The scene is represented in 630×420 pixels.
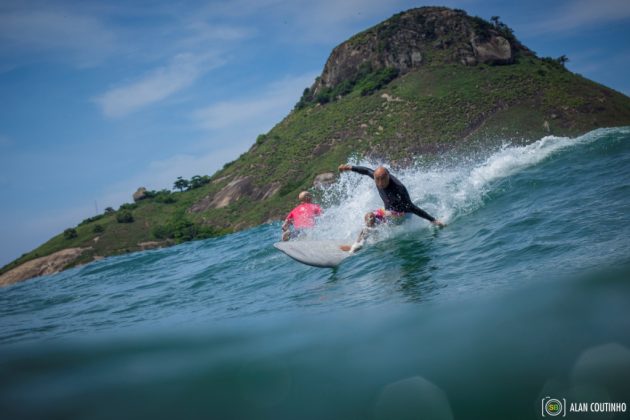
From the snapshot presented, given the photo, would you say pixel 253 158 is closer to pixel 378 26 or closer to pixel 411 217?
pixel 378 26

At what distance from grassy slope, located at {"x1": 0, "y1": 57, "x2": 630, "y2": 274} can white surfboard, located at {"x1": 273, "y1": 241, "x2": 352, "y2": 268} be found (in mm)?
46722

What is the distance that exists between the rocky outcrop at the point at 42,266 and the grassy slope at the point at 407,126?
201 cm

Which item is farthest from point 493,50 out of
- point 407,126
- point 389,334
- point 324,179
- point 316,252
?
point 389,334

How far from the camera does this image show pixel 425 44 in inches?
3083

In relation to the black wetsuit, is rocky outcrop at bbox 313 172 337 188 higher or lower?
higher

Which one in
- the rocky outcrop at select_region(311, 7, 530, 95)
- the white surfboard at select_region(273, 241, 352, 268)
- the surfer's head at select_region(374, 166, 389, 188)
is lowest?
the white surfboard at select_region(273, 241, 352, 268)

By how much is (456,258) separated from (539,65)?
78.5 m

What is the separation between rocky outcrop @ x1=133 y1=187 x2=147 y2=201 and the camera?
270 ft

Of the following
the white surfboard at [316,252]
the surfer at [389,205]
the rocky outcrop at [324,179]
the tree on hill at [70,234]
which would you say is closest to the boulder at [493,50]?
the rocky outcrop at [324,179]

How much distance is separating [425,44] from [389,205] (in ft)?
256

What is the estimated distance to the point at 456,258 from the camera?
648 centimetres

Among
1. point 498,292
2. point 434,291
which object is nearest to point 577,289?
point 498,292

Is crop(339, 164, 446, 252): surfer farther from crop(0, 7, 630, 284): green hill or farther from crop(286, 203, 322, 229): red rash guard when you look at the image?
crop(0, 7, 630, 284): green hill

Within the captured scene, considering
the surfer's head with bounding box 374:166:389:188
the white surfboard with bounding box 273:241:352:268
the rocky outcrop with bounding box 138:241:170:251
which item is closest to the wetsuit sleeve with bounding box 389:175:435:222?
the surfer's head with bounding box 374:166:389:188
